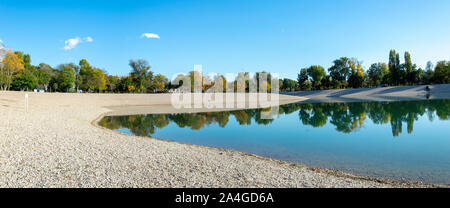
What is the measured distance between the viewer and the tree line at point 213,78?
7188 centimetres

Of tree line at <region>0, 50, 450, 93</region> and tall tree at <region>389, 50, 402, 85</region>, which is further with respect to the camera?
tall tree at <region>389, 50, 402, 85</region>

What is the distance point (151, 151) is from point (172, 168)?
2.59 meters

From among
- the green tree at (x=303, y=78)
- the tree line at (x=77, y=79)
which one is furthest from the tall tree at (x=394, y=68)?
the tree line at (x=77, y=79)

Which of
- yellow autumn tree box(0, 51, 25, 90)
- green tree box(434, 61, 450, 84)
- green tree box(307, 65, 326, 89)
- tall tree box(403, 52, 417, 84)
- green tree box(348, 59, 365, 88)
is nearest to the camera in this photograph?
yellow autumn tree box(0, 51, 25, 90)

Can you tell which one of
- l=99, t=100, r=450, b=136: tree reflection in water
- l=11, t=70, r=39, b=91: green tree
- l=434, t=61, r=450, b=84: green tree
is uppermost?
l=434, t=61, r=450, b=84: green tree

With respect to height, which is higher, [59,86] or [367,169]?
[59,86]

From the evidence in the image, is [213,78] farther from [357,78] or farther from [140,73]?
[357,78]

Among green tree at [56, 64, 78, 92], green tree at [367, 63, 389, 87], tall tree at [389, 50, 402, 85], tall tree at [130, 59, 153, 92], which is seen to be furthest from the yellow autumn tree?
green tree at [367, 63, 389, 87]

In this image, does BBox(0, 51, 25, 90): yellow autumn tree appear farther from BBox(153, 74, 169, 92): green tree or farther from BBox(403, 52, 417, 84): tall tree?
BBox(403, 52, 417, 84): tall tree

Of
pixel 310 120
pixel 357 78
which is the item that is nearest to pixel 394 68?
pixel 357 78

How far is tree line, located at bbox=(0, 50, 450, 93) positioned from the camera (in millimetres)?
71875
